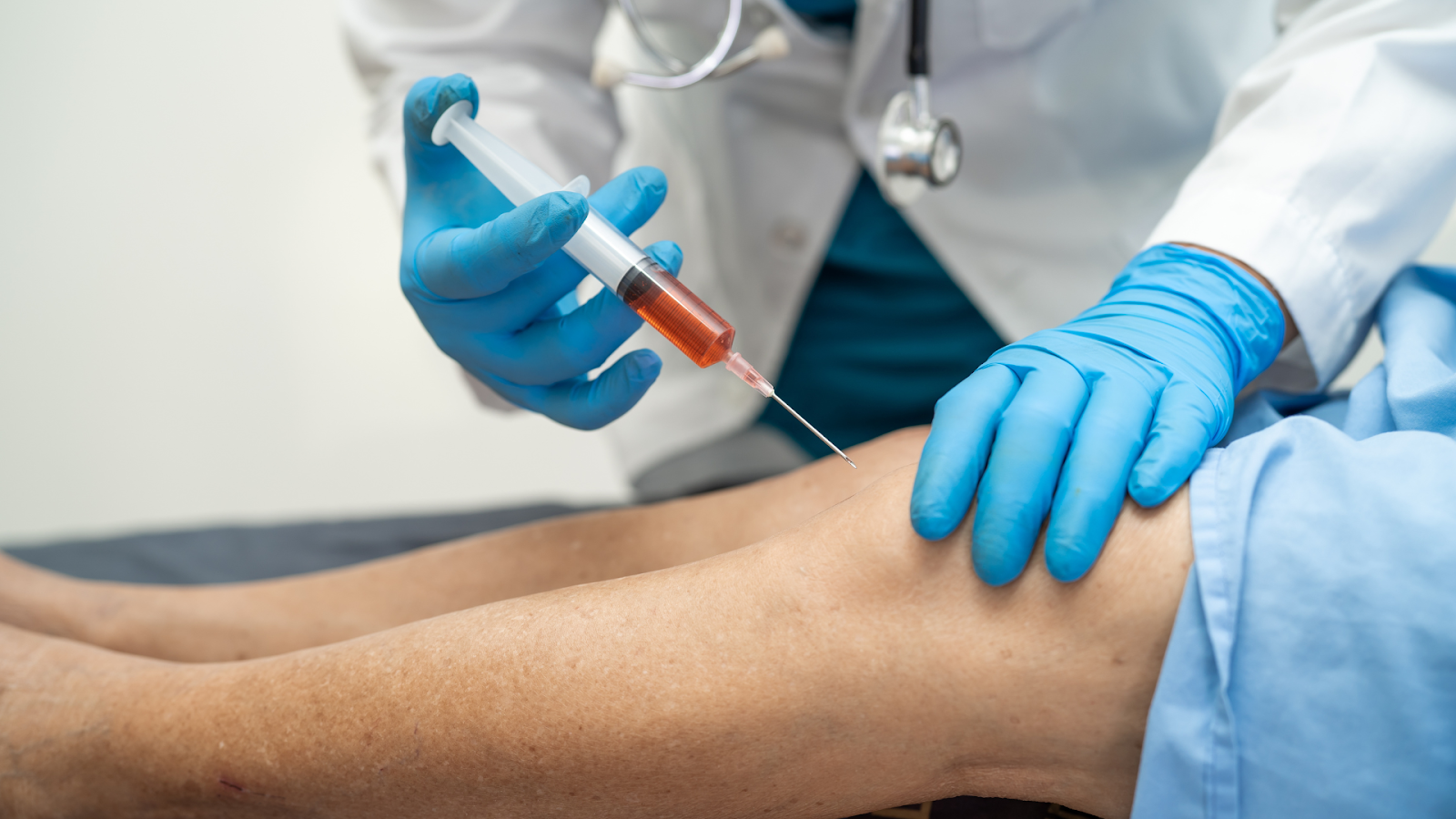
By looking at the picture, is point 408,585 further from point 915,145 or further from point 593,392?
point 915,145

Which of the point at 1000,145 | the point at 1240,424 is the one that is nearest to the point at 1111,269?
the point at 1000,145

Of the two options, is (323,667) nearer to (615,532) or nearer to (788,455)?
(615,532)

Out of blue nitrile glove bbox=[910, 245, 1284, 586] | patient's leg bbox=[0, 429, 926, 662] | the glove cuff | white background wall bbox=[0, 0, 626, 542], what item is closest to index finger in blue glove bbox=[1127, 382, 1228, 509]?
blue nitrile glove bbox=[910, 245, 1284, 586]

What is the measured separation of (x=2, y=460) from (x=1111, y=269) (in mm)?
2384

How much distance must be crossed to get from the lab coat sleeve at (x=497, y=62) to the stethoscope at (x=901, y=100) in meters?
0.26

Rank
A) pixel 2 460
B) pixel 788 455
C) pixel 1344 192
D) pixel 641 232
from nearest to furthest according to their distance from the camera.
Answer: pixel 1344 192 < pixel 788 455 < pixel 641 232 < pixel 2 460

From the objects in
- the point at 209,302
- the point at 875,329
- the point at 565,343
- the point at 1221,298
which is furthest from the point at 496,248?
the point at 209,302

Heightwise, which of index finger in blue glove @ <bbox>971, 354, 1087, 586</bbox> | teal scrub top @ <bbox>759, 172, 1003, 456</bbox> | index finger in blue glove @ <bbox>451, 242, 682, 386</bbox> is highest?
index finger in blue glove @ <bbox>451, 242, 682, 386</bbox>

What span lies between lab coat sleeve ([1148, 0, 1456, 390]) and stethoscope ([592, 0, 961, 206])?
227mm

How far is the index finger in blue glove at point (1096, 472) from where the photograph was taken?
535 mm

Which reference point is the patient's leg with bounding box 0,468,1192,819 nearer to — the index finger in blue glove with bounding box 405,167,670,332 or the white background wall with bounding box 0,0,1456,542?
the index finger in blue glove with bounding box 405,167,670,332

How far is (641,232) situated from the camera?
4.85ft

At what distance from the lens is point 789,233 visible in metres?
1.33

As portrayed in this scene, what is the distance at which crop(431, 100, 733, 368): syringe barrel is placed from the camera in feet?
2.35
